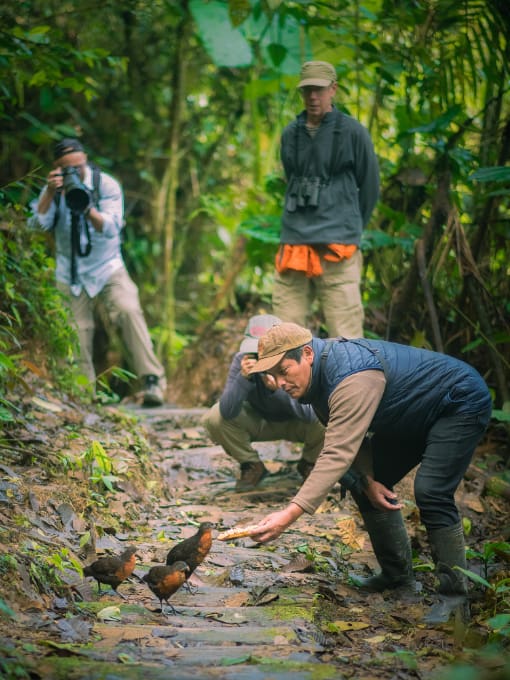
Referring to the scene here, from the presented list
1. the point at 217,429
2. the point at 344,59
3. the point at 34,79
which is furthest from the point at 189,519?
the point at 344,59

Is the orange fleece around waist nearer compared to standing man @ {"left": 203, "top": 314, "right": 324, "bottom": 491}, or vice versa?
standing man @ {"left": 203, "top": 314, "right": 324, "bottom": 491}

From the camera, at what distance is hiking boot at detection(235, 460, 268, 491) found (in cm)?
652

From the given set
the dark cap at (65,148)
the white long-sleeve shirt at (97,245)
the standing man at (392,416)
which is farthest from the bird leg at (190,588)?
the dark cap at (65,148)

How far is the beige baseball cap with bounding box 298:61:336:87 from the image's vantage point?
21.0 ft

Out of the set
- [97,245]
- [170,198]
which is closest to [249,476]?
[97,245]

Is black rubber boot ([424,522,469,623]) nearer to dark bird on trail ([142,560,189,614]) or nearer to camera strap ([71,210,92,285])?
dark bird on trail ([142,560,189,614])

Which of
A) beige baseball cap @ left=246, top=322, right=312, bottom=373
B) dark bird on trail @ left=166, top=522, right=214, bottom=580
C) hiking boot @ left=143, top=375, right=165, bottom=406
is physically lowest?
hiking boot @ left=143, top=375, right=165, bottom=406

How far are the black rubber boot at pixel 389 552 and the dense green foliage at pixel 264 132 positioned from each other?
2661mm

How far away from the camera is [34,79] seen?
6.34m

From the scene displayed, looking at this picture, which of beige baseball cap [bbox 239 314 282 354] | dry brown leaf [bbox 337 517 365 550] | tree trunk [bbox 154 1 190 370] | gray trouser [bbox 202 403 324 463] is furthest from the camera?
tree trunk [bbox 154 1 190 370]

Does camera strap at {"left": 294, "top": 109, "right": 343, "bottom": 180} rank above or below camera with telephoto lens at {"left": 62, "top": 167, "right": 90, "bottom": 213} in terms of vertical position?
above

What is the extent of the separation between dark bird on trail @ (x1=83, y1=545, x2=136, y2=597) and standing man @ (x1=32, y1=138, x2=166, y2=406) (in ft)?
14.2

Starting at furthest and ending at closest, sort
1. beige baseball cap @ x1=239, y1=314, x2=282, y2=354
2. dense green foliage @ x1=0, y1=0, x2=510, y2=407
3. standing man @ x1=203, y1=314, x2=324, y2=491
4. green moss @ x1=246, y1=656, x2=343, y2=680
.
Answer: dense green foliage @ x1=0, y1=0, x2=510, y2=407 → standing man @ x1=203, y1=314, x2=324, y2=491 → beige baseball cap @ x1=239, y1=314, x2=282, y2=354 → green moss @ x1=246, y1=656, x2=343, y2=680

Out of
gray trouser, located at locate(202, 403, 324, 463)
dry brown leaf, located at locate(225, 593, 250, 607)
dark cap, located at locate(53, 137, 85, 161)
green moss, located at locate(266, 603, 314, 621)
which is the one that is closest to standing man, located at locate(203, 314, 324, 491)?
gray trouser, located at locate(202, 403, 324, 463)
